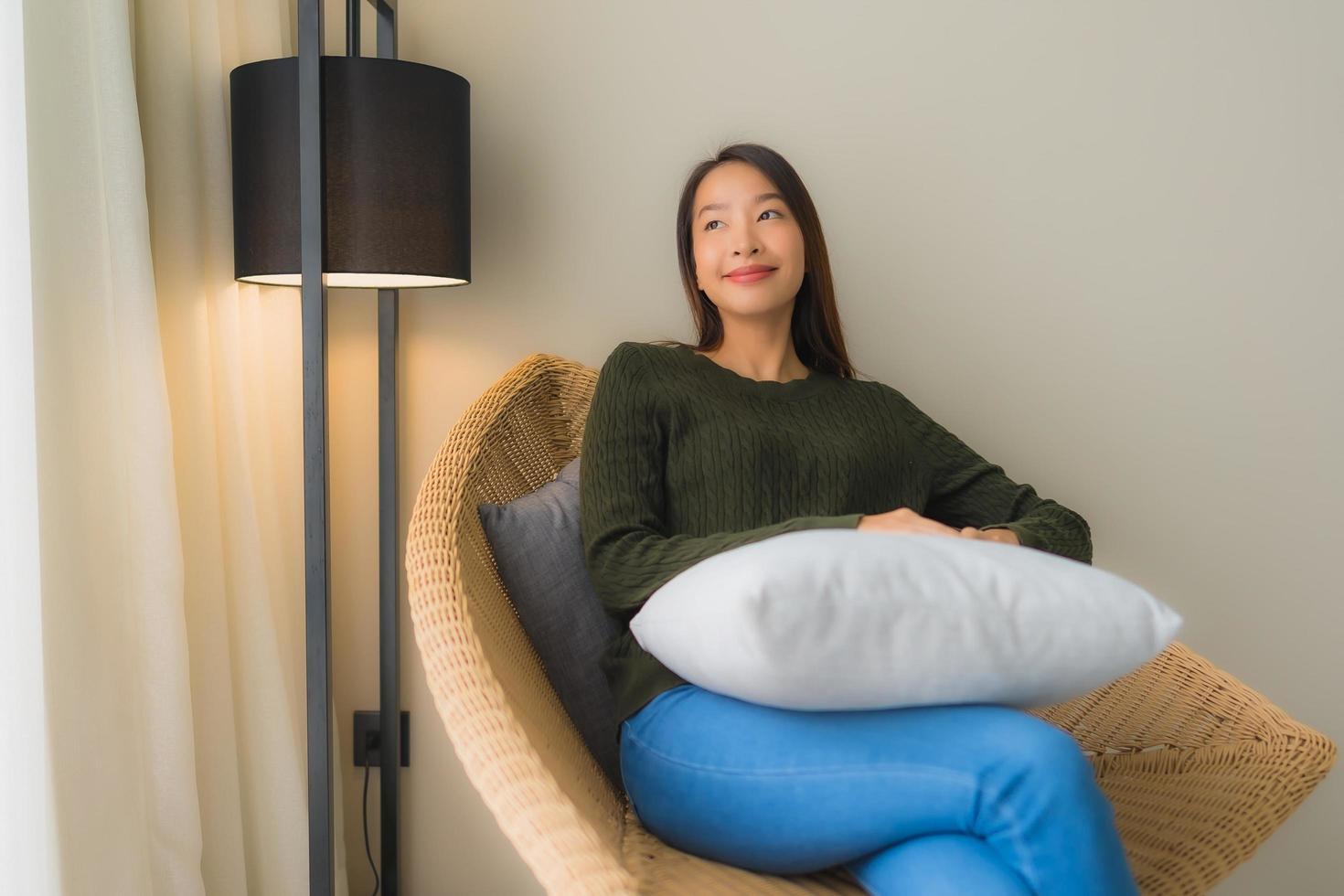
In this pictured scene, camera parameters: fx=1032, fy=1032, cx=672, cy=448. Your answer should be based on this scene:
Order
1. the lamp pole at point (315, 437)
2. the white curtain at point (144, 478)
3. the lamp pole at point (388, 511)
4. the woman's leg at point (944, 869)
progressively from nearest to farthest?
1. the woman's leg at point (944, 869)
2. the white curtain at point (144, 478)
3. the lamp pole at point (315, 437)
4. the lamp pole at point (388, 511)

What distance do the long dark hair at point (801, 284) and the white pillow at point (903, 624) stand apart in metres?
0.66

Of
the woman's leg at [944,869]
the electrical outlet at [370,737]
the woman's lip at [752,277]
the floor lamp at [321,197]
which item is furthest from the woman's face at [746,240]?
the electrical outlet at [370,737]

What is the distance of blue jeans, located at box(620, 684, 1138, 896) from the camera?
85cm

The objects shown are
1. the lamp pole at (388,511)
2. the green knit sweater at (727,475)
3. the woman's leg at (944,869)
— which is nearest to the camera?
the woman's leg at (944,869)

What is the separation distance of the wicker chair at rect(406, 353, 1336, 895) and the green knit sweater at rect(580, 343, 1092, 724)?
5.1 inches

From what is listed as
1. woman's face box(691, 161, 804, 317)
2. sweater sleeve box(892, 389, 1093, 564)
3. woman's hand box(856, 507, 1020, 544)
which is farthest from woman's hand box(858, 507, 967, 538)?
woman's face box(691, 161, 804, 317)

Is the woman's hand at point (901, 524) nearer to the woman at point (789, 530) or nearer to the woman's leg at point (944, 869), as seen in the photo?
the woman at point (789, 530)

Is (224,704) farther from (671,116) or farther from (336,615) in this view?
(671,116)

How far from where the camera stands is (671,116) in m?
1.76

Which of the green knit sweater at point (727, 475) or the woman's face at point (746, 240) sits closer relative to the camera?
the green knit sweater at point (727, 475)

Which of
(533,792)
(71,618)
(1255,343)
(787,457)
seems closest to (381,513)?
(71,618)

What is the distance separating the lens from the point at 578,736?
1231 millimetres

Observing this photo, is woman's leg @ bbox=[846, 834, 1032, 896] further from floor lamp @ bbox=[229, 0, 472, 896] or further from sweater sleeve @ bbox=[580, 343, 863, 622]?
floor lamp @ bbox=[229, 0, 472, 896]

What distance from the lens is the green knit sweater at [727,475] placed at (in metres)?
1.18
